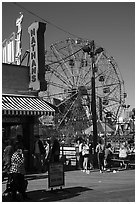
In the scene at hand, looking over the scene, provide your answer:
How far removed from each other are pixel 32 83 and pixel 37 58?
122 cm

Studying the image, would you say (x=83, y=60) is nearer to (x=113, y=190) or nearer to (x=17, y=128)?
(x=17, y=128)

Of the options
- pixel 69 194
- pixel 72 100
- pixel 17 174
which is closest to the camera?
pixel 17 174

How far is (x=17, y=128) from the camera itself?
18.3 m

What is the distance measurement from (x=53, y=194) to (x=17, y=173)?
163 centimetres

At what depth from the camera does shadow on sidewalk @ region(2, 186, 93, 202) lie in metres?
9.38

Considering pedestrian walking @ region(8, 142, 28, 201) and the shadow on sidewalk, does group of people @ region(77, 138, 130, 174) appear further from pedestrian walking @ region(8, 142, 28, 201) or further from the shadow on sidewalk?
pedestrian walking @ region(8, 142, 28, 201)

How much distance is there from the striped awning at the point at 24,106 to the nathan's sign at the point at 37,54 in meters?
0.70

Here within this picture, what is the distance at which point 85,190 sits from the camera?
10781 mm

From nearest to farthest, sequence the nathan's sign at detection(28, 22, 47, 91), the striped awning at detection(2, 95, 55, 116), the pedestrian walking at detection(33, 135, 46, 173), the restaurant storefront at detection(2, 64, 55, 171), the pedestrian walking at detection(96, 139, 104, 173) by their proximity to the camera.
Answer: the striped awning at detection(2, 95, 55, 116) < the restaurant storefront at detection(2, 64, 55, 171) < the nathan's sign at detection(28, 22, 47, 91) < the pedestrian walking at detection(33, 135, 46, 173) < the pedestrian walking at detection(96, 139, 104, 173)

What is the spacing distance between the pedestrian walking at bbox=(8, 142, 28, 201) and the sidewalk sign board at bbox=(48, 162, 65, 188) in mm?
1016

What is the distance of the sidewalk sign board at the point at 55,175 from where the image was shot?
10.1 meters

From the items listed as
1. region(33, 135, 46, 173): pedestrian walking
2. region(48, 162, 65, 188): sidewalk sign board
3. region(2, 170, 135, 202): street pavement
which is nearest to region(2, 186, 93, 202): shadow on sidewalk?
region(2, 170, 135, 202): street pavement

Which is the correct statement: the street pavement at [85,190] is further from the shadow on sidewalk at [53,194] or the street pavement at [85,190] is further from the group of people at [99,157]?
the group of people at [99,157]

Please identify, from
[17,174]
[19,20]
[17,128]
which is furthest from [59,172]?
[19,20]
